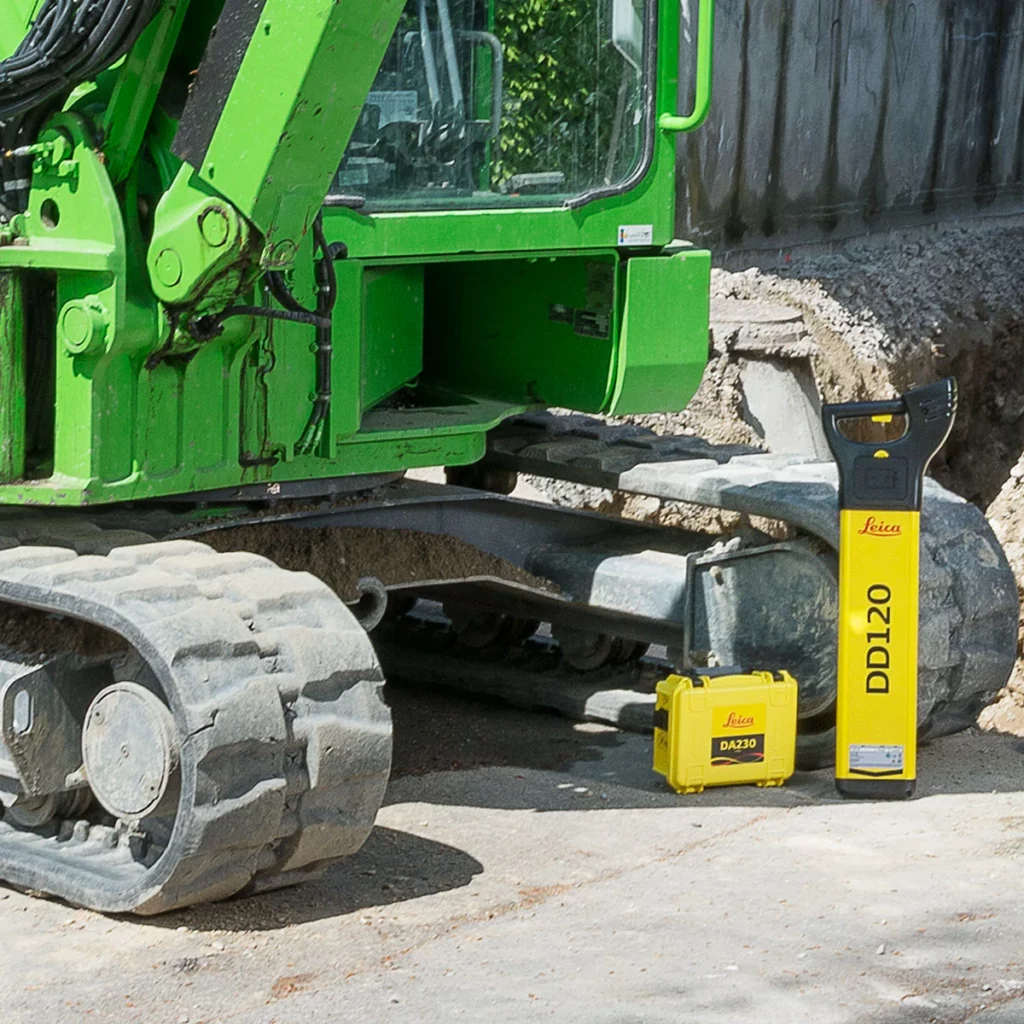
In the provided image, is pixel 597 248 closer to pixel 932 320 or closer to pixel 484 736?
pixel 484 736

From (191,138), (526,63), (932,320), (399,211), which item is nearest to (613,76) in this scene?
(526,63)

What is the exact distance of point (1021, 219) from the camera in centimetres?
1562

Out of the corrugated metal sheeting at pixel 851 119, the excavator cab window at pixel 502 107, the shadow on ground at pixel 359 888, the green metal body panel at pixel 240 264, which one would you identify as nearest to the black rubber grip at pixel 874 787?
the shadow on ground at pixel 359 888

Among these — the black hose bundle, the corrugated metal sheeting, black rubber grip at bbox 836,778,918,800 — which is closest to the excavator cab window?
the black hose bundle

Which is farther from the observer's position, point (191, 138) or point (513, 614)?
point (513, 614)

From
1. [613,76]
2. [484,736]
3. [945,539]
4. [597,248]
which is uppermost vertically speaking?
[613,76]

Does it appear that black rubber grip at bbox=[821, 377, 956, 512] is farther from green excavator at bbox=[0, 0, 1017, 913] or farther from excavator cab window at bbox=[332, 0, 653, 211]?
excavator cab window at bbox=[332, 0, 653, 211]

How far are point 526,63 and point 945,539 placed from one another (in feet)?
5.75

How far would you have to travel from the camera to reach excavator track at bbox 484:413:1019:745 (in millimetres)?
5973

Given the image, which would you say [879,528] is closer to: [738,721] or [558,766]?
[738,721]

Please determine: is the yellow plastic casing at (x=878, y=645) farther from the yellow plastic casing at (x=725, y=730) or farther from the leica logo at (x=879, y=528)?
the yellow plastic casing at (x=725, y=730)

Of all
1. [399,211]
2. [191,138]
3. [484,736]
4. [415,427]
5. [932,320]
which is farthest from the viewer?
[932,320]

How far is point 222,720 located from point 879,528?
198 centimetres

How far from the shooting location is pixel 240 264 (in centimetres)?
481
